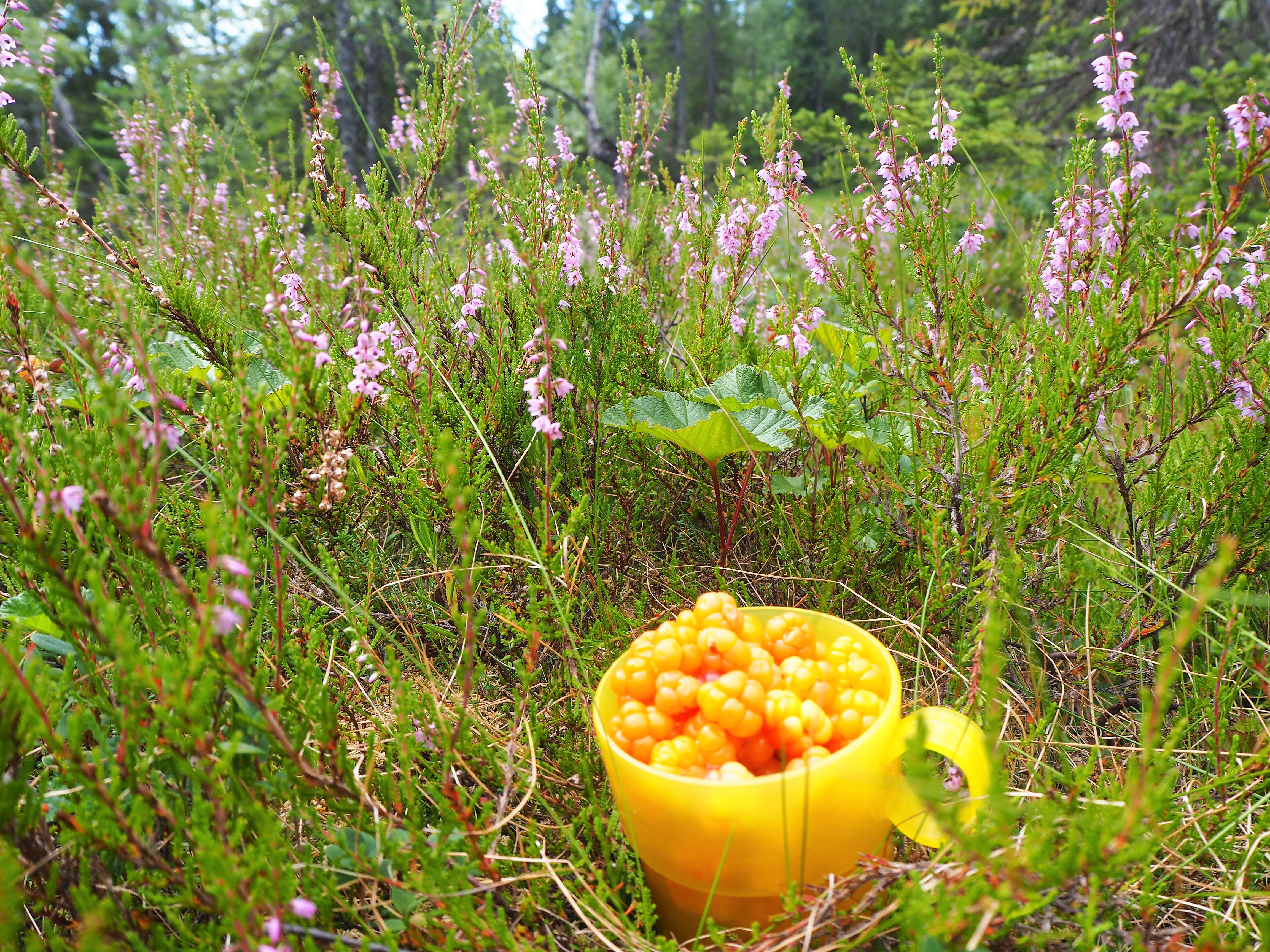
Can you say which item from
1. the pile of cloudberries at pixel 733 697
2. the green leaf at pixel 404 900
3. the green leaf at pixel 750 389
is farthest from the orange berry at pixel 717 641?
the green leaf at pixel 750 389

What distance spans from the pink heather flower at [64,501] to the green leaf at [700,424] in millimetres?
1093

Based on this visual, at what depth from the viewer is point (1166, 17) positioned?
5.66m

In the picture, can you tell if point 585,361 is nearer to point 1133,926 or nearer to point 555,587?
point 555,587

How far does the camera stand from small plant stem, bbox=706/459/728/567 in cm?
177

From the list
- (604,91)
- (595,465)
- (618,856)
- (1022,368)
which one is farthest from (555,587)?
(604,91)

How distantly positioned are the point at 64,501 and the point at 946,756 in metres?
1.26

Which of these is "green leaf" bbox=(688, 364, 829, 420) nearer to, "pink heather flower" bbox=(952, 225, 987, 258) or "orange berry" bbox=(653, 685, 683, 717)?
"pink heather flower" bbox=(952, 225, 987, 258)

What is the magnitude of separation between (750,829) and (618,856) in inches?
11.8

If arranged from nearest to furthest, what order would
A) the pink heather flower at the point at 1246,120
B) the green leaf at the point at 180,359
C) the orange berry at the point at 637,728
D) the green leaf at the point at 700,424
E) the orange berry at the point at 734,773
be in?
the orange berry at the point at 734,773 < the orange berry at the point at 637,728 < the pink heather flower at the point at 1246,120 < the green leaf at the point at 700,424 < the green leaf at the point at 180,359

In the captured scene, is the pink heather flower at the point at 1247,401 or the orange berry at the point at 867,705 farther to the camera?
the pink heather flower at the point at 1247,401

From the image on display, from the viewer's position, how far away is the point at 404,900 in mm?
960

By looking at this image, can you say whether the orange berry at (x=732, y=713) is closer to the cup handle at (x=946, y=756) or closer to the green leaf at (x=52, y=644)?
the cup handle at (x=946, y=756)

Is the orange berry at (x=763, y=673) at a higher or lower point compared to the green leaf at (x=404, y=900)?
higher

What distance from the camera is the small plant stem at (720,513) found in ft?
5.81
